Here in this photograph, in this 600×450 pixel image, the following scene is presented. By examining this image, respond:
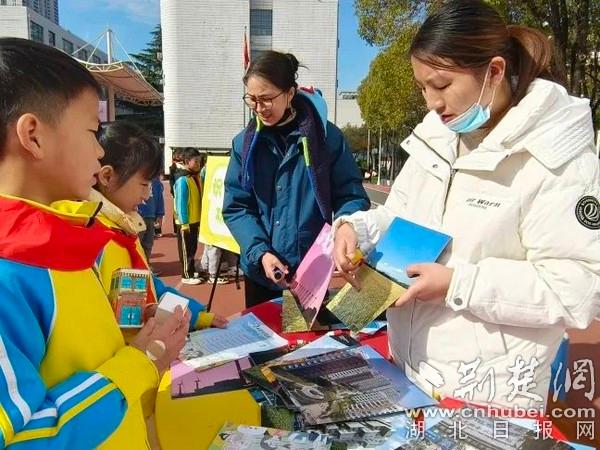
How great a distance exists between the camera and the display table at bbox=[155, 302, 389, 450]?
1.17 m

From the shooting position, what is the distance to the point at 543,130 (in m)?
1.16

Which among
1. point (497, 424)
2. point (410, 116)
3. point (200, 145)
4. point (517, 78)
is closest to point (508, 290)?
point (497, 424)

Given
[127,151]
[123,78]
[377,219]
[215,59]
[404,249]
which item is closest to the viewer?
[404,249]

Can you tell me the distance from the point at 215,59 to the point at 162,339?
104ft

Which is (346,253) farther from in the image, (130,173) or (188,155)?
(188,155)

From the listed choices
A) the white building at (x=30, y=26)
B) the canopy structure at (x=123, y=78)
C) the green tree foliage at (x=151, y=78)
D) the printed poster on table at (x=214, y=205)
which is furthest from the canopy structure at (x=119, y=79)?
the green tree foliage at (x=151, y=78)

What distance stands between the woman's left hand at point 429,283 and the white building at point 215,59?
29.3 m

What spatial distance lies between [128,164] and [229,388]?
2.78ft

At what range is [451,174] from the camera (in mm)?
1345

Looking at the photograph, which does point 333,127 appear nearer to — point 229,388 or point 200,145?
point 229,388

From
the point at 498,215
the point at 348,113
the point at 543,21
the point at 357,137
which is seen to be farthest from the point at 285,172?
the point at 348,113

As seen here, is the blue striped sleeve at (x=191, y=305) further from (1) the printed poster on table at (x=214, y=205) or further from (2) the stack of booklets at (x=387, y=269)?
→ (1) the printed poster on table at (x=214, y=205)

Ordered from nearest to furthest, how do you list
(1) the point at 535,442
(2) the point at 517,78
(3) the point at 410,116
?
(1) the point at 535,442
(2) the point at 517,78
(3) the point at 410,116

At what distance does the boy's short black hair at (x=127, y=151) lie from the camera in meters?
1.69
